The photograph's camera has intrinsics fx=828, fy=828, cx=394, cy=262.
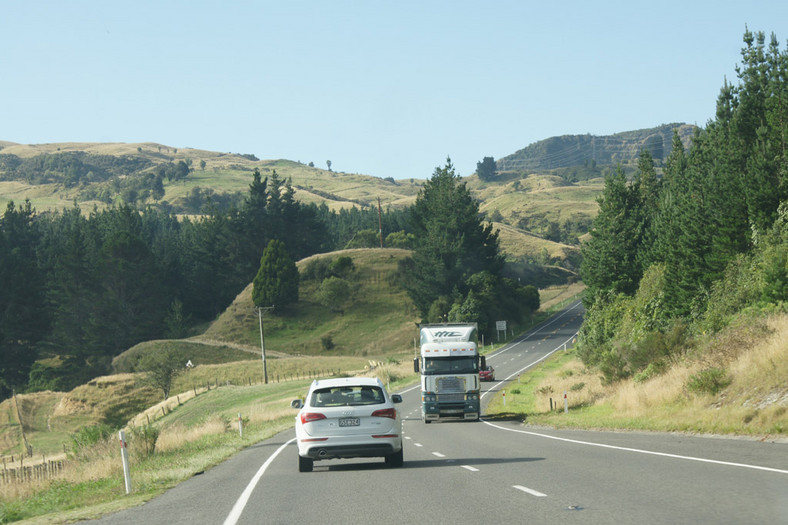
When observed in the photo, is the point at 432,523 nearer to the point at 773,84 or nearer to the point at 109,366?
the point at 773,84

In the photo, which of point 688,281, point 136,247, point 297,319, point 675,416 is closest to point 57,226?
point 136,247

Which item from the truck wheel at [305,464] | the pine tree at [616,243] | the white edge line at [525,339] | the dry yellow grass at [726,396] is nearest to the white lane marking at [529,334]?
the white edge line at [525,339]

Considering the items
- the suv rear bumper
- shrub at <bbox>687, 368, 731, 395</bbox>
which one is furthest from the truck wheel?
shrub at <bbox>687, 368, 731, 395</bbox>

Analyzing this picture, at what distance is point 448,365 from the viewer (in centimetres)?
3731

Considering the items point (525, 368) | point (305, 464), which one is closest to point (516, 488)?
point (305, 464)

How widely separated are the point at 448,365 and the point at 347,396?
2149 cm

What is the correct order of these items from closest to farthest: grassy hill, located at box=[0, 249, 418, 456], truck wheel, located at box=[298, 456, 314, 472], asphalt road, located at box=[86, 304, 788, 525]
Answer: asphalt road, located at box=[86, 304, 788, 525]
truck wheel, located at box=[298, 456, 314, 472]
grassy hill, located at box=[0, 249, 418, 456]

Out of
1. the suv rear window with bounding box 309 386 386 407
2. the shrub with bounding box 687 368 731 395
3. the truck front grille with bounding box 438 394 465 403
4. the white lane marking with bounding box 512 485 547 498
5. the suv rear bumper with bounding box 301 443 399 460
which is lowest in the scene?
the truck front grille with bounding box 438 394 465 403

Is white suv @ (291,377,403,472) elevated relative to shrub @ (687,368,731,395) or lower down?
elevated

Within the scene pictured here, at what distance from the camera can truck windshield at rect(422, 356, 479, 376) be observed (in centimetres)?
3716

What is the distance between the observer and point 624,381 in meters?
36.6

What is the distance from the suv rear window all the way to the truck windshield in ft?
68.9

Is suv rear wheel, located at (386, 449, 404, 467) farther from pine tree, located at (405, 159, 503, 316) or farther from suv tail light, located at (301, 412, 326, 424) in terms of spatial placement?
pine tree, located at (405, 159, 503, 316)

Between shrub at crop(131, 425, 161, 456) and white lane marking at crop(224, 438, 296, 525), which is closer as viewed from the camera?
white lane marking at crop(224, 438, 296, 525)
